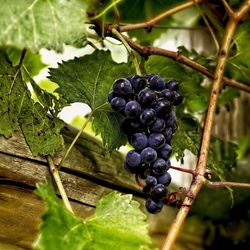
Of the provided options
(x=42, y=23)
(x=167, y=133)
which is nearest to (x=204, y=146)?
(x=167, y=133)

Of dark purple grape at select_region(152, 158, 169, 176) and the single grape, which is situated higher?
the single grape

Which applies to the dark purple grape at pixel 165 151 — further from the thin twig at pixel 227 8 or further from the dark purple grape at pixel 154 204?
the thin twig at pixel 227 8

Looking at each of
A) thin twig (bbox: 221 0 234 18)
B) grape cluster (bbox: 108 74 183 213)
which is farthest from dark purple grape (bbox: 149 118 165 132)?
thin twig (bbox: 221 0 234 18)

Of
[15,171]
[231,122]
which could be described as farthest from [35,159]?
[231,122]

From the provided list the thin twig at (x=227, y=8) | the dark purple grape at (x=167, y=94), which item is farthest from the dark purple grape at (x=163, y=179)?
the thin twig at (x=227, y=8)

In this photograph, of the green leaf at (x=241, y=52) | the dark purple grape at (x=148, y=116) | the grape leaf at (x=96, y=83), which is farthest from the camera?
the green leaf at (x=241, y=52)

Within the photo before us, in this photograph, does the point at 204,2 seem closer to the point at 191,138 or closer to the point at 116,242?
the point at 191,138

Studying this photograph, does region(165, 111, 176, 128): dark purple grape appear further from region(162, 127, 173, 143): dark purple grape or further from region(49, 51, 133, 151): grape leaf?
region(49, 51, 133, 151): grape leaf

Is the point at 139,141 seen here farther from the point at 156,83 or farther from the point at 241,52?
the point at 241,52
